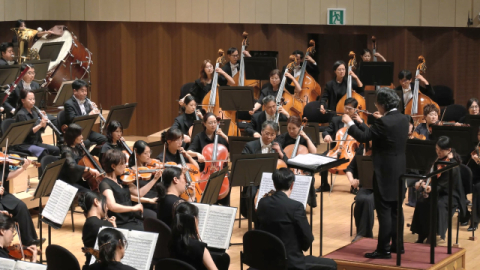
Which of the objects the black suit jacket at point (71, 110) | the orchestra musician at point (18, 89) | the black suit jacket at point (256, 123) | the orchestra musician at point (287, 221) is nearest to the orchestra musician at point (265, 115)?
the black suit jacket at point (256, 123)

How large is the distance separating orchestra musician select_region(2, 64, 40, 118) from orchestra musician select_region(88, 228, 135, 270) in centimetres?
470

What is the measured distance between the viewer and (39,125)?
7.14m

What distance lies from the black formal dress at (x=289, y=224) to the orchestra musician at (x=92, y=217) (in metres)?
1.01

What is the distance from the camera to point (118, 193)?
5039 mm

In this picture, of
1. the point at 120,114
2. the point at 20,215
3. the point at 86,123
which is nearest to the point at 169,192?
the point at 20,215

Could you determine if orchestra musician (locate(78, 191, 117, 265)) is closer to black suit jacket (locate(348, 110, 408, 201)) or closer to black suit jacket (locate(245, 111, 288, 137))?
black suit jacket (locate(348, 110, 408, 201))

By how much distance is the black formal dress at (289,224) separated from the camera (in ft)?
13.9

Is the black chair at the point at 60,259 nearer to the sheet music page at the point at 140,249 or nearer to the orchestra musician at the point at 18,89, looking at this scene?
the sheet music page at the point at 140,249

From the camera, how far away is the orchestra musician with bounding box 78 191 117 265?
13.9 ft

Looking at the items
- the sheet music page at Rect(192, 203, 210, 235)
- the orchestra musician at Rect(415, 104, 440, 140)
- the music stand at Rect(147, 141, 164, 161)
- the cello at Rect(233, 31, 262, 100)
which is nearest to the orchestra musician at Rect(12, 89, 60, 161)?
the music stand at Rect(147, 141, 164, 161)

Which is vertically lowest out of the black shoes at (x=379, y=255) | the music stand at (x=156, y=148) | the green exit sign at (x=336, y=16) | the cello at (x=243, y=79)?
the black shoes at (x=379, y=255)

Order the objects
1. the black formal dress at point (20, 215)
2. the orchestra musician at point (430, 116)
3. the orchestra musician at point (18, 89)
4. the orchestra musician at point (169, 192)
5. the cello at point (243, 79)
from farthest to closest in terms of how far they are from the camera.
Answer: the cello at point (243, 79) < the orchestra musician at point (18, 89) < the orchestra musician at point (430, 116) < the black formal dress at point (20, 215) < the orchestra musician at point (169, 192)

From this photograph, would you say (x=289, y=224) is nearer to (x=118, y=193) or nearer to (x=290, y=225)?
(x=290, y=225)

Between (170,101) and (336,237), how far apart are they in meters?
5.80
